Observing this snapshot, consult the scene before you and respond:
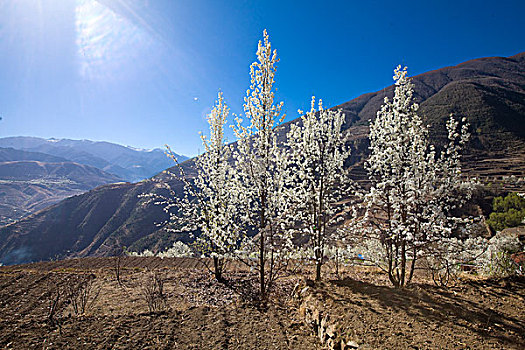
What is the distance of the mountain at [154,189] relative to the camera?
3177 inches

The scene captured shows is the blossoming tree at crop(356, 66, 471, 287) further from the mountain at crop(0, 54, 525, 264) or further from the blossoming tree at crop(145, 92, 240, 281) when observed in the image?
the mountain at crop(0, 54, 525, 264)

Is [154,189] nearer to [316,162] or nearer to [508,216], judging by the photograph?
[316,162]

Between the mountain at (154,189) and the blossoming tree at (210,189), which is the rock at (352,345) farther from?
the mountain at (154,189)

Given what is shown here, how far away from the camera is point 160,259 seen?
69.7 ft

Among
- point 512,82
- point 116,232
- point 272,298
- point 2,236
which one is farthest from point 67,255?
point 512,82

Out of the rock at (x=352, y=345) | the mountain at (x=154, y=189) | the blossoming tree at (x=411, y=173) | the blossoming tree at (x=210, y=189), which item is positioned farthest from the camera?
the mountain at (x=154, y=189)

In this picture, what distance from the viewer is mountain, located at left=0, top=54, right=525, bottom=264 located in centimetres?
8069

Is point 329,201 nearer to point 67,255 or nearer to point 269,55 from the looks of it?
point 269,55

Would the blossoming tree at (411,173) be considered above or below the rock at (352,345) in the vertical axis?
above

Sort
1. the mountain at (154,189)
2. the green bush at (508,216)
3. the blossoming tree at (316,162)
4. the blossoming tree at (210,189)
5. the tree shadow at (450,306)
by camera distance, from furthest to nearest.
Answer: the mountain at (154,189)
the green bush at (508,216)
the blossoming tree at (210,189)
the blossoming tree at (316,162)
the tree shadow at (450,306)

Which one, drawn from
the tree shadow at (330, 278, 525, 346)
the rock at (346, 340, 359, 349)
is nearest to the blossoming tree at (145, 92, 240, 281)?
the tree shadow at (330, 278, 525, 346)

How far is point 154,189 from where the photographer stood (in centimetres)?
11919

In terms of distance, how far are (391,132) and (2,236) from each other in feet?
546

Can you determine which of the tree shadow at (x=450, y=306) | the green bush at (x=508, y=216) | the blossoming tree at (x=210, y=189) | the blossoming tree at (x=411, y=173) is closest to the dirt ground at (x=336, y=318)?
the tree shadow at (x=450, y=306)
